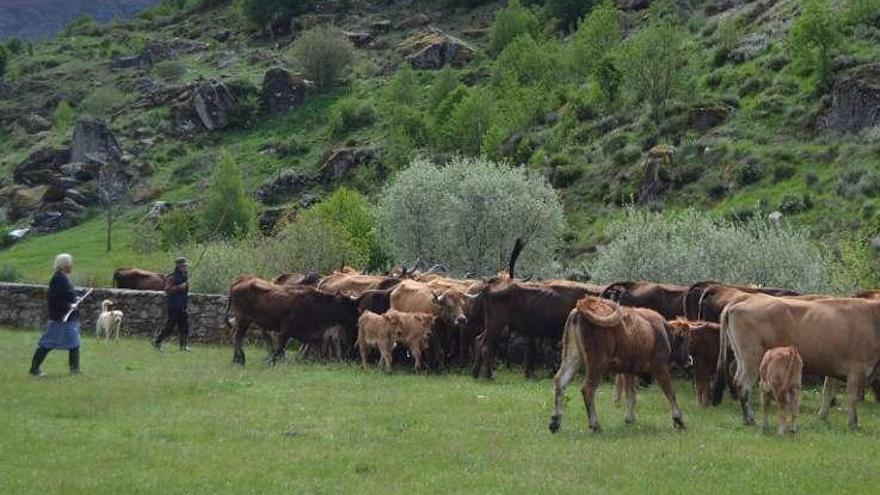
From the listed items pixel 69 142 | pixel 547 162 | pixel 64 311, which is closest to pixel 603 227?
pixel 547 162

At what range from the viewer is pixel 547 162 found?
62.1 meters

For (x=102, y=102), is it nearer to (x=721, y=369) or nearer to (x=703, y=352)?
(x=703, y=352)

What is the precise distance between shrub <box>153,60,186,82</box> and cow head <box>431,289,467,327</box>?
96.1 metres

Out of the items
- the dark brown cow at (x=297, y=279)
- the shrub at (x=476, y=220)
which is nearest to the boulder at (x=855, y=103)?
the shrub at (x=476, y=220)

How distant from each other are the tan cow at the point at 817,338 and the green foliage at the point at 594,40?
66.3 m

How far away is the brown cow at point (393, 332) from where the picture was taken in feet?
68.9

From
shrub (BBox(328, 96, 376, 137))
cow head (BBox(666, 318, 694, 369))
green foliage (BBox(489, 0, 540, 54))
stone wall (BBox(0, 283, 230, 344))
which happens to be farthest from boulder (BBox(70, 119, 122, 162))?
cow head (BBox(666, 318, 694, 369))

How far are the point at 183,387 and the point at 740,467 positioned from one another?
9.50 m

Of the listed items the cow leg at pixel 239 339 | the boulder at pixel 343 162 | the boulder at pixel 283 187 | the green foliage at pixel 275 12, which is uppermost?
the green foliage at pixel 275 12

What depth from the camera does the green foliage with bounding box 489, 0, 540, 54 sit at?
A: 107 metres

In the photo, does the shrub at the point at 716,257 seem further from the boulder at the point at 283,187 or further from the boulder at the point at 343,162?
the boulder at the point at 283,187

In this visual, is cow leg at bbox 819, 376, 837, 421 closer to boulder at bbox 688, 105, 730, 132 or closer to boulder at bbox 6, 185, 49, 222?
boulder at bbox 688, 105, 730, 132

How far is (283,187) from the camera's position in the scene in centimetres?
8169

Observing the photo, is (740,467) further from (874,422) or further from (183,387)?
(183,387)
